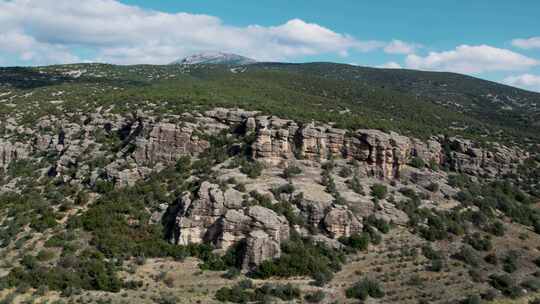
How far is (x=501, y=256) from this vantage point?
40.0 meters

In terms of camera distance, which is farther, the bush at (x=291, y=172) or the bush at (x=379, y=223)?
the bush at (x=291, y=172)

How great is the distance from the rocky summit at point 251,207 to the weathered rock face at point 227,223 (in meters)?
0.12

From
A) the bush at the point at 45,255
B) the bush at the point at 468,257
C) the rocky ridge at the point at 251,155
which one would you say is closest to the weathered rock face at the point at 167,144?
the rocky ridge at the point at 251,155

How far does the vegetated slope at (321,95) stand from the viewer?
66562 millimetres

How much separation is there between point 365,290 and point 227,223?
12.4m

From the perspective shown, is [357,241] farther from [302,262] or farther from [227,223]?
[227,223]

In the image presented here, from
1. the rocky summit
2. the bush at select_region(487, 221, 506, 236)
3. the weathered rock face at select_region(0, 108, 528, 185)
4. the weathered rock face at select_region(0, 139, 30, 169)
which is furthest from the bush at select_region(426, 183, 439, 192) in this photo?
the weathered rock face at select_region(0, 139, 30, 169)

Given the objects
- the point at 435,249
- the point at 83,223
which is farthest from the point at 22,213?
the point at 435,249

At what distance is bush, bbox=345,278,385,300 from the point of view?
1272 inches

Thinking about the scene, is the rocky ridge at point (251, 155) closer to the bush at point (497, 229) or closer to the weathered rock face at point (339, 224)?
the weathered rock face at point (339, 224)

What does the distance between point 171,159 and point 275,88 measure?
4465 cm

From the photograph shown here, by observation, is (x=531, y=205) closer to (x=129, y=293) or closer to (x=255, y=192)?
(x=255, y=192)

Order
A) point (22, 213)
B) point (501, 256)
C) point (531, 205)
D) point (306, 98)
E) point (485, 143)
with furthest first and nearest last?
1. point (306, 98)
2. point (485, 143)
3. point (531, 205)
4. point (22, 213)
5. point (501, 256)

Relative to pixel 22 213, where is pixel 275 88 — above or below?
above
